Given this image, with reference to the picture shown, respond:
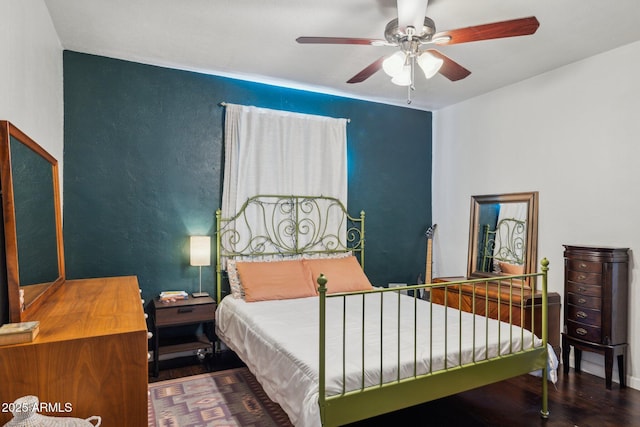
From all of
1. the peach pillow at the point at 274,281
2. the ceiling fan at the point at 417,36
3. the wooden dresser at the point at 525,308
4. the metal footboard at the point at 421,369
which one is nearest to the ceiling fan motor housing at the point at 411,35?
the ceiling fan at the point at 417,36

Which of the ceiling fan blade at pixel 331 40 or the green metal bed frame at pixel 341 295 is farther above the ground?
the ceiling fan blade at pixel 331 40

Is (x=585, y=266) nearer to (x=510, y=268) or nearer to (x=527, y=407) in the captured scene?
(x=510, y=268)

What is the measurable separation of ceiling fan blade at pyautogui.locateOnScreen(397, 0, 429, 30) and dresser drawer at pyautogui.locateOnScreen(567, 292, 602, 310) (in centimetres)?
249

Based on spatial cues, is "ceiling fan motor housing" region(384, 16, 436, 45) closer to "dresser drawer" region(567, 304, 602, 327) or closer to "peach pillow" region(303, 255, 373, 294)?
"peach pillow" region(303, 255, 373, 294)

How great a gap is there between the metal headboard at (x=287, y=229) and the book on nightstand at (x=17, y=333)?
7.95 ft

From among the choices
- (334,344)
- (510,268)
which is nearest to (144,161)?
(334,344)

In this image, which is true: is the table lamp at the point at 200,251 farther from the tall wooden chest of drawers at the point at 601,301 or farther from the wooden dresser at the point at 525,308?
the tall wooden chest of drawers at the point at 601,301

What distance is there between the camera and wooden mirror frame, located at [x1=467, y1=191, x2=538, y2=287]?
152 inches

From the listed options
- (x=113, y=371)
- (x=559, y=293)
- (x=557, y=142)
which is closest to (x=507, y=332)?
(x=559, y=293)

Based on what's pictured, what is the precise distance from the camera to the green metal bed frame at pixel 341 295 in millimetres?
1967

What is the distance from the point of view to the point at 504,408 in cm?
279

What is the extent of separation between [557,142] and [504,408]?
93.3 inches

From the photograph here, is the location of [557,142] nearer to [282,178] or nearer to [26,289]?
[282,178]

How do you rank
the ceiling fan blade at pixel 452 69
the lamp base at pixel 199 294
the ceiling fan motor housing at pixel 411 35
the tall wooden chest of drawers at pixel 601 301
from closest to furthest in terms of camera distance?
1. the ceiling fan motor housing at pixel 411 35
2. the ceiling fan blade at pixel 452 69
3. the tall wooden chest of drawers at pixel 601 301
4. the lamp base at pixel 199 294
